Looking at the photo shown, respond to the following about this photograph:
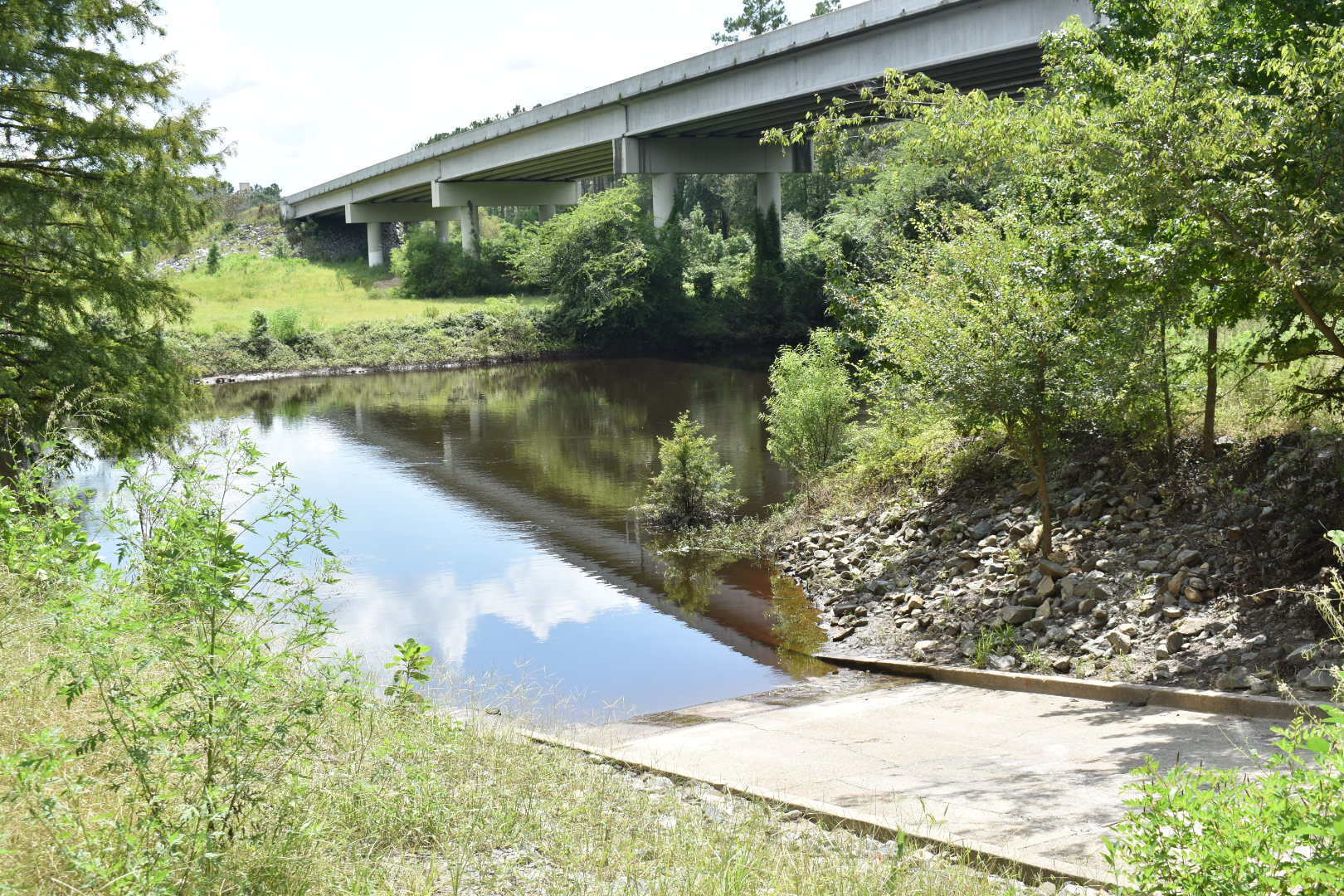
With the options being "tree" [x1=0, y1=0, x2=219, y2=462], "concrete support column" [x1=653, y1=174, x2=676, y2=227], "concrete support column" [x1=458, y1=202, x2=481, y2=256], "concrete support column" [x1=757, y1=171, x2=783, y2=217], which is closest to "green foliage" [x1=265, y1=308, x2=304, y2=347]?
"concrete support column" [x1=653, y1=174, x2=676, y2=227]

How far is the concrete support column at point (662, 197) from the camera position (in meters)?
48.7

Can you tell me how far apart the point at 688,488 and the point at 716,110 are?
24.2m

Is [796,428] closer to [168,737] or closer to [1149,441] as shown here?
[1149,441]

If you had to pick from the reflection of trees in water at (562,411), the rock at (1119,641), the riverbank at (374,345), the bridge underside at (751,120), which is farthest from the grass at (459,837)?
the riverbank at (374,345)

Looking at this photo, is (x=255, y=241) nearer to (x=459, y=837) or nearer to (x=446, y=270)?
(x=446, y=270)

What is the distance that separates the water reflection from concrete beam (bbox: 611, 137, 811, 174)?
40.7 ft

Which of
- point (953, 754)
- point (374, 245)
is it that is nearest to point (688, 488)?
point (953, 754)

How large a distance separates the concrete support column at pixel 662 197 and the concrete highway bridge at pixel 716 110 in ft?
0.17

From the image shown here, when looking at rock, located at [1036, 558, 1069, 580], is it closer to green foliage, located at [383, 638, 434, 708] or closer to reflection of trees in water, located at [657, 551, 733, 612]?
reflection of trees in water, located at [657, 551, 733, 612]

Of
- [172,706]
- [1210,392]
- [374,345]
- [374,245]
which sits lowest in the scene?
[172,706]

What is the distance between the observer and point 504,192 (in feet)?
220

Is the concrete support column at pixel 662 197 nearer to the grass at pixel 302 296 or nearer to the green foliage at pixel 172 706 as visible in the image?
the grass at pixel 302 296

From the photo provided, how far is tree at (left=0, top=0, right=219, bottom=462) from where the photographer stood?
14727 mm

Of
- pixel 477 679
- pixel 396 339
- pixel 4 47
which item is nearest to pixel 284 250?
pixel 396 339
